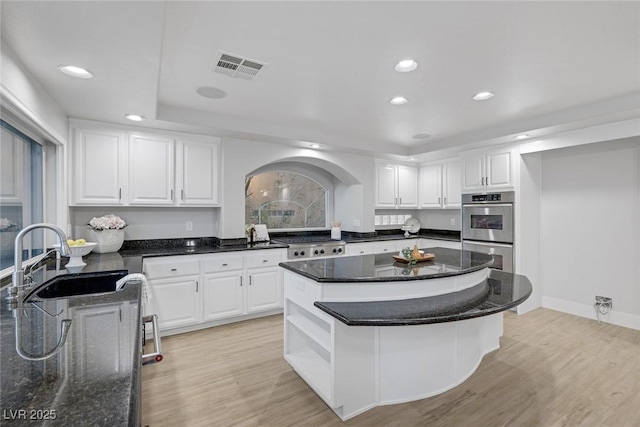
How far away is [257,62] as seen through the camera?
2373mm

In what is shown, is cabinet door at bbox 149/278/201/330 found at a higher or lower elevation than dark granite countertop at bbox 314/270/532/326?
lower

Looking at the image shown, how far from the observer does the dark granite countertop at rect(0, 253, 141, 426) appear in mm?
674

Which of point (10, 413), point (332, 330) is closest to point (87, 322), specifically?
point (10, 413)

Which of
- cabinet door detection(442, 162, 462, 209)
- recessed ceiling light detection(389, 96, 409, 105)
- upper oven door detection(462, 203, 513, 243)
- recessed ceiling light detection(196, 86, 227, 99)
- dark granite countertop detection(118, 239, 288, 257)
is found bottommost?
dark granite countertop detection(118, 239, 288, 257)

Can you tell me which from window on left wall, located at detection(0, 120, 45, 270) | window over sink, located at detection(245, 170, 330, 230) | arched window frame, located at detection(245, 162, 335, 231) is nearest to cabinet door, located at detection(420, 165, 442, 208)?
arched window frame, located at detection(245, 162, 335, 231)

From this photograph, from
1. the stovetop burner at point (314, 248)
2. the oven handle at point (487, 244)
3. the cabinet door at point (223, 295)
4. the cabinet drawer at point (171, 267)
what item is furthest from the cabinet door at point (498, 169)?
the cabinet drawer at point (171, 267)

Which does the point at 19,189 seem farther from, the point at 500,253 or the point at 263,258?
the point at 500,253

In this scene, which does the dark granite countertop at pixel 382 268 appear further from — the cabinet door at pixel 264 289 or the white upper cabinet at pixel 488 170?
the white upper cabinet at pixel 488 170

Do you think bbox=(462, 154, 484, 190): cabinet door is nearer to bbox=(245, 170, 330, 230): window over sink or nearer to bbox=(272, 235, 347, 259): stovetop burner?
bbox=(272, 235, 347, 259): stovetop burner

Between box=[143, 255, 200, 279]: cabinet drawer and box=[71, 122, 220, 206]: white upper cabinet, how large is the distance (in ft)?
2.23

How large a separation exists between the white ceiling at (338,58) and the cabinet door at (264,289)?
1.75 meters

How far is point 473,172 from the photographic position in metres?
4.66

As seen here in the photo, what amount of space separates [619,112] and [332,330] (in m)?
3.41

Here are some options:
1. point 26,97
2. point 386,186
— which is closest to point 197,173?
point 26,97
